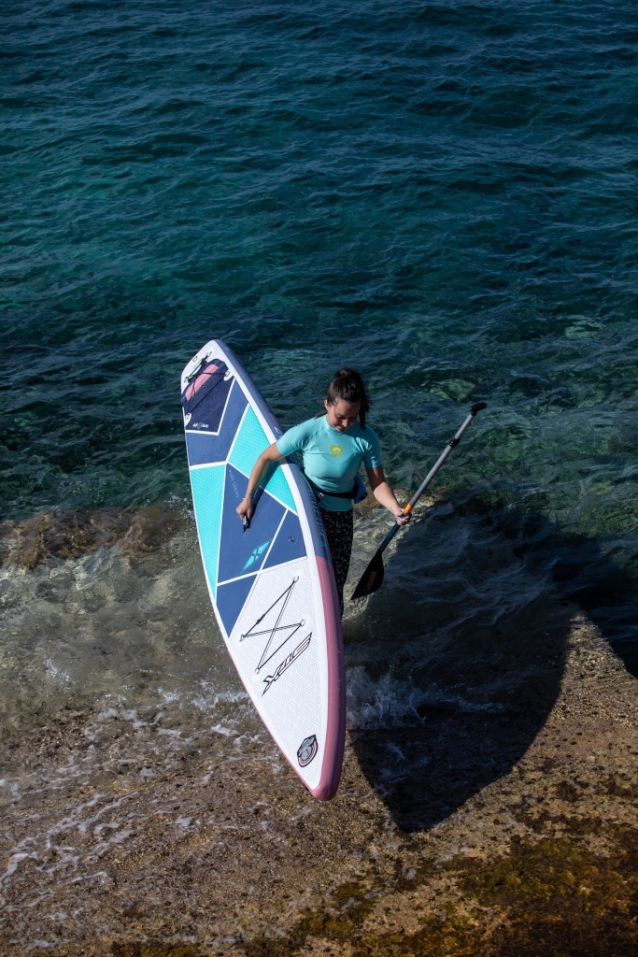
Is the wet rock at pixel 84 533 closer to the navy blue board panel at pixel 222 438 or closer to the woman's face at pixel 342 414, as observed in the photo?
the navy blue board panel at pixel 222 438

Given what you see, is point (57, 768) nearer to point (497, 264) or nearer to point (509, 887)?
point (509, 887)

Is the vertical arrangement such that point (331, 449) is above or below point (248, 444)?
above

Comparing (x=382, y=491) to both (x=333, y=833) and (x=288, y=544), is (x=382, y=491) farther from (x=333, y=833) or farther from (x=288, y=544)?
(x=333, y=833)

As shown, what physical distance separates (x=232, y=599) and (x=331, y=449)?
1.54 metres

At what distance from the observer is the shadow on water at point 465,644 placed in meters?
5.13

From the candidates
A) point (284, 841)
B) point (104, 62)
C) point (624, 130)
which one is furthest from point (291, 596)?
point (104, 62)

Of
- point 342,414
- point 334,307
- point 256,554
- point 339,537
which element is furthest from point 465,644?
point 334,307

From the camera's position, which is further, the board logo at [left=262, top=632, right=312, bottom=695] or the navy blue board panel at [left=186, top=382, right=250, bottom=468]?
the navy blue board panel at [left=186, top=382, right=250, bottom=468]

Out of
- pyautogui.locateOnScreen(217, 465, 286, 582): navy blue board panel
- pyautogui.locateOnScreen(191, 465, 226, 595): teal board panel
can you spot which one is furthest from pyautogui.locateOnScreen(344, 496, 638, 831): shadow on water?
pyautogui.locateOnScreen(191, 465, 226, 595): teal board panel

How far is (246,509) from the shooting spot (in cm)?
607

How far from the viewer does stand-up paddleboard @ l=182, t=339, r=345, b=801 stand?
15.7 ft

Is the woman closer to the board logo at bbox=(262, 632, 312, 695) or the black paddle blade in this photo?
the black paddle blade

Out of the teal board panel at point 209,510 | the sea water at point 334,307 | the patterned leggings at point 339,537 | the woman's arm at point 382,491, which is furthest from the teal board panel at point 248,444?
the woman's arm at point 382,491

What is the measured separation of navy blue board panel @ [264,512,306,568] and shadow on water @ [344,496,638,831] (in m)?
1.01
